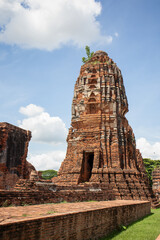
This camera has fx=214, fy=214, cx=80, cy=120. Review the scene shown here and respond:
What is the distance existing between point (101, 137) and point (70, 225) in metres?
13.0

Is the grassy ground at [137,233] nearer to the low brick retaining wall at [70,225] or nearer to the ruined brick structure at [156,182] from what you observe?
the low brick retaining wall at [70,225]

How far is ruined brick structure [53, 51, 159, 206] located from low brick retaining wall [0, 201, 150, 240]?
7972mm

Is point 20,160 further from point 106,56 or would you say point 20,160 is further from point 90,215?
point 106,56

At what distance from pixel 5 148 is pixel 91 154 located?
741 cm

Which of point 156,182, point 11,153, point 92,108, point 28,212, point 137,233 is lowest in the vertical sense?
point 137,233

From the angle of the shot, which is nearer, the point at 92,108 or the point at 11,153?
the point at 11,153

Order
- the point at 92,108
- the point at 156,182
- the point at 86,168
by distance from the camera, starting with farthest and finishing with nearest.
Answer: the point at 156,182, the point at 92,108, the point at 86,168

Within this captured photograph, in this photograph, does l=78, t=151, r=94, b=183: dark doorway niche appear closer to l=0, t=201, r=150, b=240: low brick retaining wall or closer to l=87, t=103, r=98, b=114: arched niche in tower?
l=87, t=103, r=98, b=114: arched niche in tower

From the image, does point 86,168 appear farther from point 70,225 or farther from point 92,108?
point 70,225

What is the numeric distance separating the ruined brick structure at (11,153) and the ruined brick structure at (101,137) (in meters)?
3.72

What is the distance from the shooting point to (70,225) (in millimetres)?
4785

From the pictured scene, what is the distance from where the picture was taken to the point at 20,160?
14422mm

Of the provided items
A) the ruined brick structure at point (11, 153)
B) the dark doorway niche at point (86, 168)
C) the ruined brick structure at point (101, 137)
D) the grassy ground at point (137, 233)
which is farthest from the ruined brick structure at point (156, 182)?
the grassy ground at point (137, 233)

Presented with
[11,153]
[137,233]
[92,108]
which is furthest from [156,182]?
[137,233]
